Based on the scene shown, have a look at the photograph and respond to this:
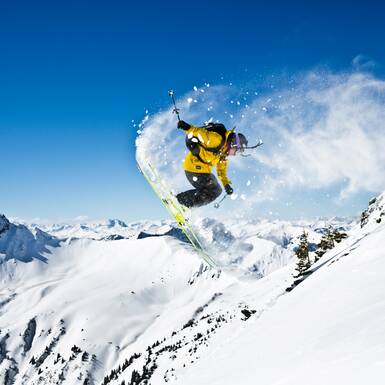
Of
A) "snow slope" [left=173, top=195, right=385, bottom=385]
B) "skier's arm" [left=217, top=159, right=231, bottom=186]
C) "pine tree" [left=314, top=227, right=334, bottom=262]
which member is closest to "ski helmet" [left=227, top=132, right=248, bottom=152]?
"skier's arm" [left=217, top=159, right=231, bottom=186]

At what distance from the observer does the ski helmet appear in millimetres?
13461

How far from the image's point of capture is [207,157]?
1384 cm

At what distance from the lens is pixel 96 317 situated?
192 meters

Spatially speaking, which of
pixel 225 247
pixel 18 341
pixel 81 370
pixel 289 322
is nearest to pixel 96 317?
pixel 18 341

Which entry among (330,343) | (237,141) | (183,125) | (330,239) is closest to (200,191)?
(237,141)

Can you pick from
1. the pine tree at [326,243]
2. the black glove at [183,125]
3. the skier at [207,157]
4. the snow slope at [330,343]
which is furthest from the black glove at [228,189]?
the pine tree at [326,243]

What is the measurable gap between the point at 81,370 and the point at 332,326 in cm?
15053

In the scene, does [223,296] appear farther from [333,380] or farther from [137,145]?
[333,380]

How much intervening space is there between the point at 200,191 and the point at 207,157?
1.56 m

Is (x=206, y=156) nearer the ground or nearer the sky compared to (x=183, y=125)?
nearer the ground

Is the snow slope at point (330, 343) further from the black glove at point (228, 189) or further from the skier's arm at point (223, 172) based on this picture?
the skier's arm at point (223, 172)

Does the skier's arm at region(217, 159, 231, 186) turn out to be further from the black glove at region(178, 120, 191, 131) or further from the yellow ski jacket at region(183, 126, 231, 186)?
the black glove at region(178, 120, 191, 131)

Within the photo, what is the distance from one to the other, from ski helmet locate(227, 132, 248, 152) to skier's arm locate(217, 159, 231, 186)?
0.94 metres

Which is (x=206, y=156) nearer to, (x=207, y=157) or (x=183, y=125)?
(x=207, y=157)
